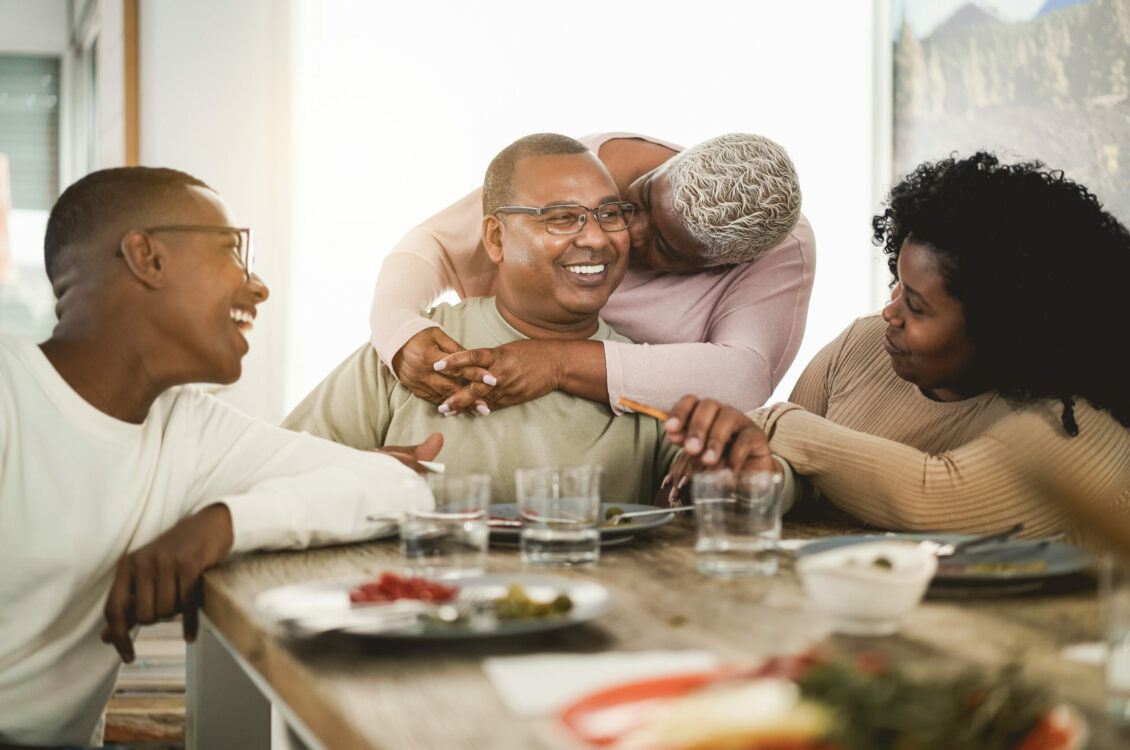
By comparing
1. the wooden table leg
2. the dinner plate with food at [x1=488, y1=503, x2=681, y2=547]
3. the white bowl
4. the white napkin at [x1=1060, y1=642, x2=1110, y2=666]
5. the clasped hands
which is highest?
the clasped hands

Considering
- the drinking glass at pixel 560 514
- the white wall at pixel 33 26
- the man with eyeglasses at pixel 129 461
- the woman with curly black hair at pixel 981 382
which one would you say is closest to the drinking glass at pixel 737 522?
the drinking glass at pixel 560 514

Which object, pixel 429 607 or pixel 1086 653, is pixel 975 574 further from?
pixel 429 607

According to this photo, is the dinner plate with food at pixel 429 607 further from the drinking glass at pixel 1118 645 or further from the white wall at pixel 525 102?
the white wall at pixel 525 102

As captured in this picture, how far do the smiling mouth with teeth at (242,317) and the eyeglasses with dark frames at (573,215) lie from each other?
2.34 feet

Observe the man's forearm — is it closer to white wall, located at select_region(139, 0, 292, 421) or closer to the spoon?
the spoon

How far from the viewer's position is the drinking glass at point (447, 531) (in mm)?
1174

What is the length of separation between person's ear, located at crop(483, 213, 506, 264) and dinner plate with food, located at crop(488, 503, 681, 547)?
680 mm

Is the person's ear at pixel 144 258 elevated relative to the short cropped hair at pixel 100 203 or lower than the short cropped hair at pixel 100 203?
lower

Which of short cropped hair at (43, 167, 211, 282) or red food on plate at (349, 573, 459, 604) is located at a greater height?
short cropped hair at (43, 167, 211, 282)

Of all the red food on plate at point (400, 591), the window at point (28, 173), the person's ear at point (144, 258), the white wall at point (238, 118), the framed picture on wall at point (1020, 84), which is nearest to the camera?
the red food on plate at point (400, 591)

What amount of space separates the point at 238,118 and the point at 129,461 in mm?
3156

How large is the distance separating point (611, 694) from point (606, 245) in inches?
55.6

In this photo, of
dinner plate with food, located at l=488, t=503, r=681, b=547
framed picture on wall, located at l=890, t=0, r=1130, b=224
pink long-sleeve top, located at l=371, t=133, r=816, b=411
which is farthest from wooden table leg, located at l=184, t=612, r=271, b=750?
framed picture on wall, located at l=890, t=0, r=1130, b=224

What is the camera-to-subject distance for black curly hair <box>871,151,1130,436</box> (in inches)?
65.1
